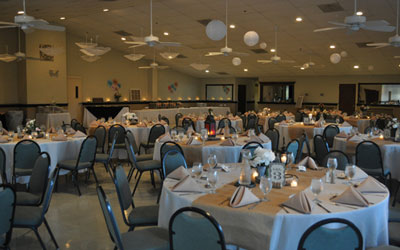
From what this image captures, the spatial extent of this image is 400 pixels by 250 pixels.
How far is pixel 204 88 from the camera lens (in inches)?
1024

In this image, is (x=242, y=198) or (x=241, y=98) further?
(x=241, y=98)

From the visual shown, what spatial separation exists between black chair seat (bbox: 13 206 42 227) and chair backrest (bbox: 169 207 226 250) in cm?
158

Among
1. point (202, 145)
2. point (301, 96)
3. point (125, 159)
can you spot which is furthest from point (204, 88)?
point (202, 145)

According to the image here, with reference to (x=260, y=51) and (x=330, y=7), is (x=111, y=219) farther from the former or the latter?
(x=260, y=51)

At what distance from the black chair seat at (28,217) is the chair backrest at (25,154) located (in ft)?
7.23

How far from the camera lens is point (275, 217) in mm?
2607

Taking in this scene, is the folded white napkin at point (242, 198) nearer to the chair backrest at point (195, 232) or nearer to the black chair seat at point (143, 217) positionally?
the chair backrest at point (195, 232)

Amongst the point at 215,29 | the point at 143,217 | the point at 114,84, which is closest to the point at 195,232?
the point at 143,217

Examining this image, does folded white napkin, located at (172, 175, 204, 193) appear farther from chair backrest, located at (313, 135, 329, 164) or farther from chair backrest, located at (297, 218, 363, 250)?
chair backrest, located at (313, 135, 329, 164)

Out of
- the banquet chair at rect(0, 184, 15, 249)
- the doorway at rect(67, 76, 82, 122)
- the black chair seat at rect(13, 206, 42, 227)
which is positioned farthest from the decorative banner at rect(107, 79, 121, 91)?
the banquet chair at rect(0, 184, 15, 249)

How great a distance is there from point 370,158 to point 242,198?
3413 mm

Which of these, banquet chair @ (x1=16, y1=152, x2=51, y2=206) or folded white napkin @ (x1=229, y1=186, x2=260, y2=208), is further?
banquet chair @ (x1=16, y1=152, x2=51, y2=206)

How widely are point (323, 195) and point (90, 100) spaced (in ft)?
57.3

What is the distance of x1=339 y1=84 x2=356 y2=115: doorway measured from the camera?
19.8 m
